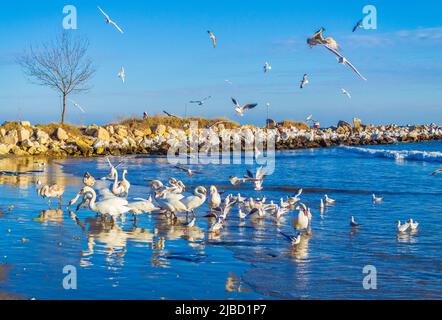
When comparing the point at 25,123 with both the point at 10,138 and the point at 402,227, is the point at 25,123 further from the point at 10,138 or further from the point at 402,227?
the point at 402,227

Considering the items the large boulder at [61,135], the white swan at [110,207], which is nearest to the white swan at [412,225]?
the white swan at [110,207]

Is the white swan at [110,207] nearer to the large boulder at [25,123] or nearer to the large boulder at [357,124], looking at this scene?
the large boulder at [25,123]

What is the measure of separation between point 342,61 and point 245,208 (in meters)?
4.33

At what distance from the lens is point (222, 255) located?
8.87m

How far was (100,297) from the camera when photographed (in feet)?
21.7

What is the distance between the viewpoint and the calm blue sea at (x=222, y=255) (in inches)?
277

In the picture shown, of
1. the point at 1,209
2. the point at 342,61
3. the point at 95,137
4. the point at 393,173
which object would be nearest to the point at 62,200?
the point at 1,209

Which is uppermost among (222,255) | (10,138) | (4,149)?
(10,138)

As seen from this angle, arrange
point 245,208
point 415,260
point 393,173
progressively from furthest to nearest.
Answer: point 393,173
point 245,208
point 415,260

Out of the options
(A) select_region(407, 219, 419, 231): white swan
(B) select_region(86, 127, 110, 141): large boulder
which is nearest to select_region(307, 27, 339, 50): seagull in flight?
(A) select_region(407, 219, 419, 231): white swan

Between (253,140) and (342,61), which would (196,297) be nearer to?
(342,61)

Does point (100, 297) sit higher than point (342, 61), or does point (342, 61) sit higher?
point (342, 61)

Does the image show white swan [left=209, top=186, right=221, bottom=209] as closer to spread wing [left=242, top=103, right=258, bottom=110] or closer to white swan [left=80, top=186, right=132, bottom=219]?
white swan [left=80, top=186, right=132, bottom=219]

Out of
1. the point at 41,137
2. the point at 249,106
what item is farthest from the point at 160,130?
the point at 249,106
